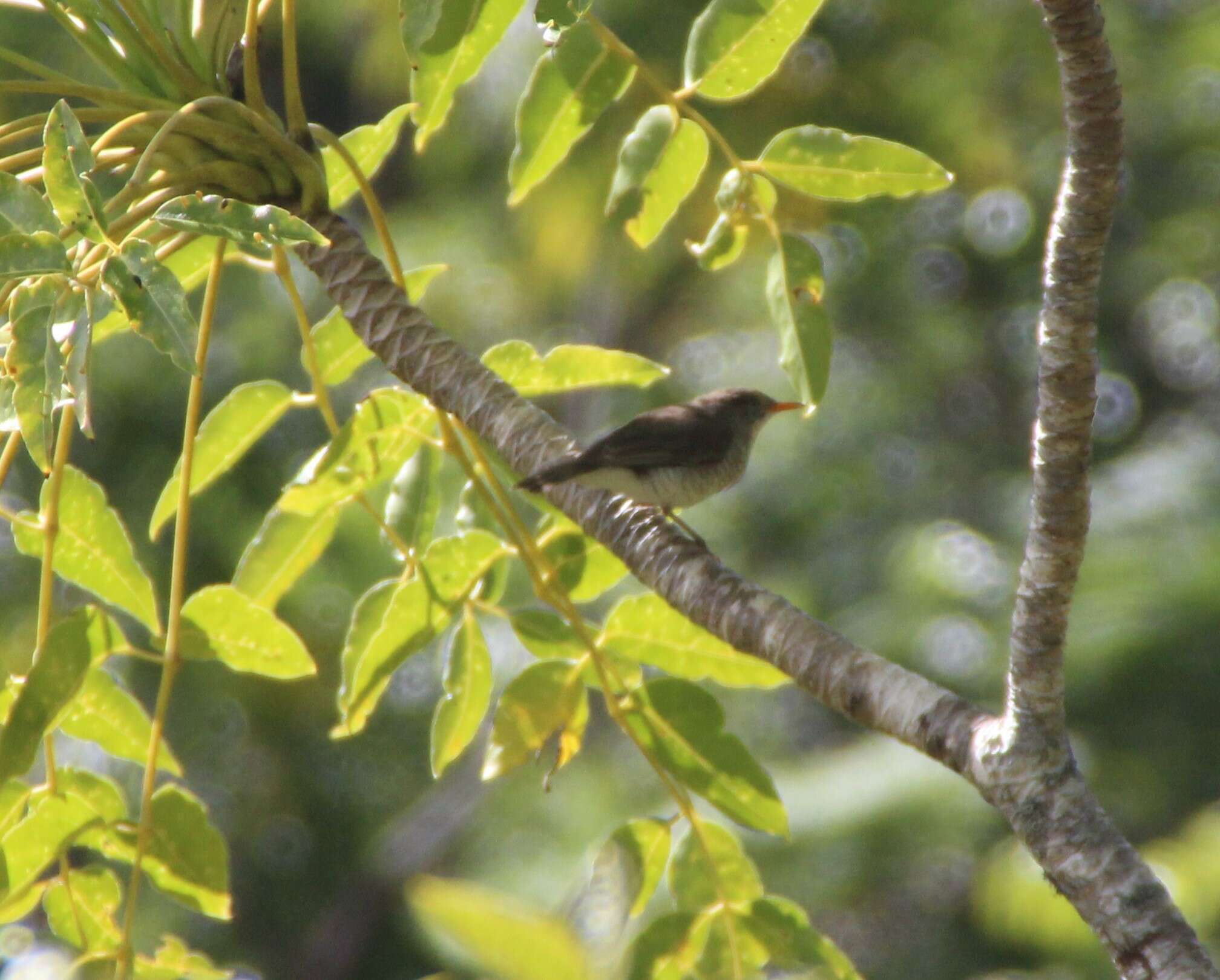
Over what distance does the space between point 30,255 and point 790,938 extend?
1.42 m

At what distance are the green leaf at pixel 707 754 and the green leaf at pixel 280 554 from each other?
0.64m

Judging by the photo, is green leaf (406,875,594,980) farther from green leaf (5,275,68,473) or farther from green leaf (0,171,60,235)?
green leaf (0,171,60,235)

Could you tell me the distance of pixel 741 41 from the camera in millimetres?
2125

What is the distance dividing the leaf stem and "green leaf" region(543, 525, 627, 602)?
0.61 m

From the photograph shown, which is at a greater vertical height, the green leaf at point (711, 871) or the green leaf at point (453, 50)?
the green leaf at point (453, 50)

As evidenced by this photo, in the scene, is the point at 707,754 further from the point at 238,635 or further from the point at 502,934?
the point at 502,934

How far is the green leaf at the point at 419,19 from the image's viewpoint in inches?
69.2

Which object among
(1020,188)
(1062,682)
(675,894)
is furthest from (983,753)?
(1020,188)

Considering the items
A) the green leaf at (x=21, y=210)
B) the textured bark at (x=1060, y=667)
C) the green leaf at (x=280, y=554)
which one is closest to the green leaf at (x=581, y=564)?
the green leaf at (x=280, y=554)

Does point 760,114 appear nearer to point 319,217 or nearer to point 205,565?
point 205,565

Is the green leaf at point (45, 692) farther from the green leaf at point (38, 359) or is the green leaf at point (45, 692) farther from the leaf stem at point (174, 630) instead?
the green leaf at point (38, 359)

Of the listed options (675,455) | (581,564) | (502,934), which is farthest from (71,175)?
(675,455)

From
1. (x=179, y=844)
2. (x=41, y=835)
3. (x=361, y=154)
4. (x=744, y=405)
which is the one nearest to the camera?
(x=41, y=835)

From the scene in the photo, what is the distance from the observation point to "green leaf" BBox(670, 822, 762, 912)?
6.92 feet
